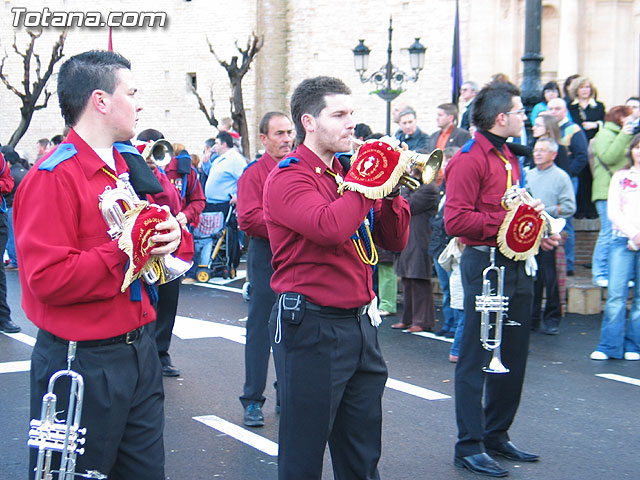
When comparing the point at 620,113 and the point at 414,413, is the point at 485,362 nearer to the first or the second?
the point at 414,413

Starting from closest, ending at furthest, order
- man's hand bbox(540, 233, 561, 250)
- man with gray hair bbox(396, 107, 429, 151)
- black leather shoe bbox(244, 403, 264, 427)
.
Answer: man's hand bbox(540, 233, 561, 250)
black leather shoe bbox(244, 403, 264, 427)
man with gray hair bbox(396, 107, 429, 151)

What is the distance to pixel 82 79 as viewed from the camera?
11.1 ft

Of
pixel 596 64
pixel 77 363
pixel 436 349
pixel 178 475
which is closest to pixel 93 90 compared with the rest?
pixel 77 363

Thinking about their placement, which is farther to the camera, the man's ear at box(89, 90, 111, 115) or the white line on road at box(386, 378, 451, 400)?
the white line on road at box(386, 378, 451, 400)

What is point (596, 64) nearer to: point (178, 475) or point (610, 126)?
point (610, 126)

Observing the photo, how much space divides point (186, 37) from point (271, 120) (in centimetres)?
3403

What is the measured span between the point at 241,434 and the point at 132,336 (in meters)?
2.77

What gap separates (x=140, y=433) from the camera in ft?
11.3

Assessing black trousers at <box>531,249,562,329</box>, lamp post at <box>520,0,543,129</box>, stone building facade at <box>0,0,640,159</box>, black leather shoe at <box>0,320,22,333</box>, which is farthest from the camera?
stone building facade at <box>0,0,640,159</box>

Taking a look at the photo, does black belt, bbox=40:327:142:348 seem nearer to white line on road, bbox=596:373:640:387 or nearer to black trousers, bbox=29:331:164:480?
black trousers, bbox=29:331:164:480

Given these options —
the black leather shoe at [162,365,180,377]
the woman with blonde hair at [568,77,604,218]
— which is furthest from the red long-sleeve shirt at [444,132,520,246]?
the woman with blonde hair at [568,77,604,218]

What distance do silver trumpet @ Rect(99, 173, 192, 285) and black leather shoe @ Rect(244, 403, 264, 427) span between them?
9.07 ft

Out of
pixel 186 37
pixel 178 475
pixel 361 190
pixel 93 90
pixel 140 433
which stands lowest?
pixel 178 475

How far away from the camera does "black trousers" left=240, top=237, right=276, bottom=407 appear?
6.23 meters
